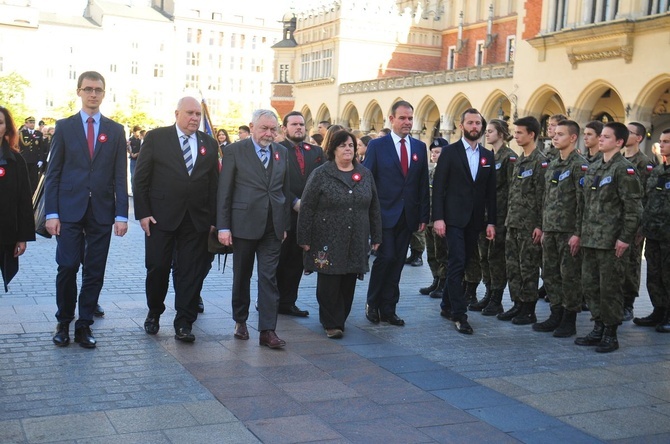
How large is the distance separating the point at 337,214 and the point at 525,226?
7.07 ft

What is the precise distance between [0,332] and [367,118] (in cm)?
4754

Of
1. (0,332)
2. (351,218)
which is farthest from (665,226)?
(0,332)

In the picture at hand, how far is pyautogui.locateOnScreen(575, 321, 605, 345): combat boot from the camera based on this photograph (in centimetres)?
778

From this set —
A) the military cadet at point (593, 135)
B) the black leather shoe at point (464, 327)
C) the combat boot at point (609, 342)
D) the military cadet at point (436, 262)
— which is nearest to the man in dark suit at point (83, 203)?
the black leather shoe at point (464, 327)

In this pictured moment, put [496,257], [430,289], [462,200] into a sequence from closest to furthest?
[462,200] → [496,257] → [430,289]

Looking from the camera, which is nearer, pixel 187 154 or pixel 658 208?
pixel 187 154

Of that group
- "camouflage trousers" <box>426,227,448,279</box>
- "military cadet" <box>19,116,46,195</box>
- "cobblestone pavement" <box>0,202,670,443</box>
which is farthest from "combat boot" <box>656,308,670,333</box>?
"military cadet" <box>19,116,46,195</box>

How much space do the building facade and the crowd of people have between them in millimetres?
22195

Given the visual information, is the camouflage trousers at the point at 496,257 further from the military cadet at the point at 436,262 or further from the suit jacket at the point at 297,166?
the suit jacket at the point at 297,166

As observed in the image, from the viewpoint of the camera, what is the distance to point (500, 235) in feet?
30.1

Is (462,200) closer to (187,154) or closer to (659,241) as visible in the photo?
(659,241)

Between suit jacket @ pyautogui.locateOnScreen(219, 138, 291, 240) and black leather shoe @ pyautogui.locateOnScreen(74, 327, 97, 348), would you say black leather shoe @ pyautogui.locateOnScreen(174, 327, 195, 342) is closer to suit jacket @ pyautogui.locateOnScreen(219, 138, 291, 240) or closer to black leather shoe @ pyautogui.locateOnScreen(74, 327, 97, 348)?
black leather shoe @ pyautogui.locateOnScreen(74, 327, 97, 348)

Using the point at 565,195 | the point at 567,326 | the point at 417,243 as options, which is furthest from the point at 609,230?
the point at 417,243

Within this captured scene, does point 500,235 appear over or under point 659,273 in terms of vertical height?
over
